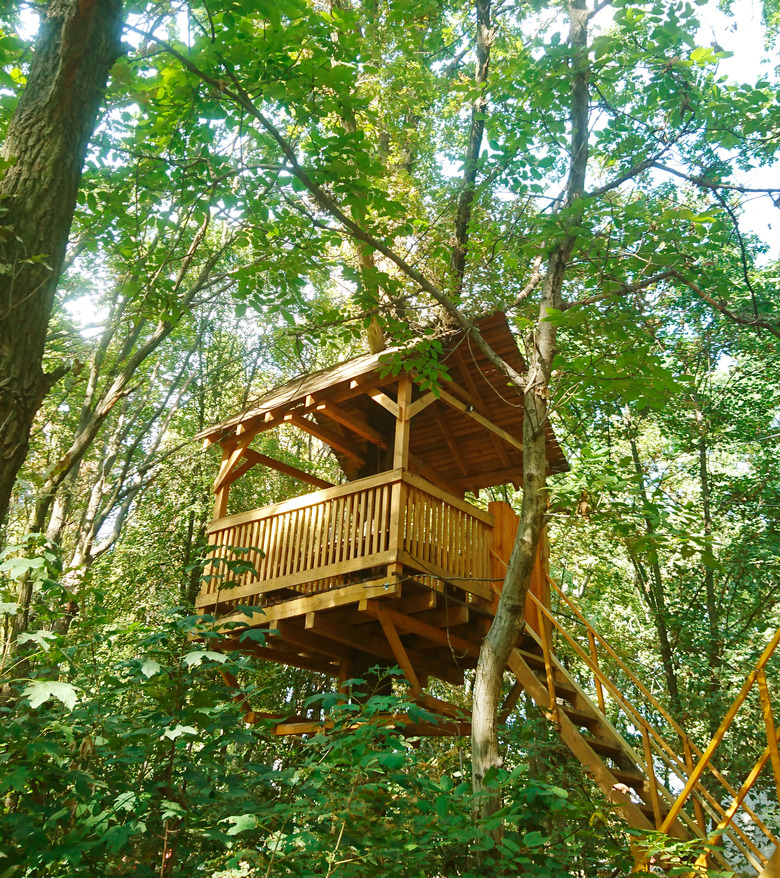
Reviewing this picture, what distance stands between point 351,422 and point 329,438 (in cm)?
128

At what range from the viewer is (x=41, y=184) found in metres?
3.12

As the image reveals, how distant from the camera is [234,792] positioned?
3.15 metres

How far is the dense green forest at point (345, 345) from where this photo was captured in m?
3.14

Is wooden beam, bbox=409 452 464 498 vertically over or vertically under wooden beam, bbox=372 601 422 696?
over

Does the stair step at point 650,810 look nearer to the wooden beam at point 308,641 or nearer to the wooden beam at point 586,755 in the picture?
the wooden beam at point 586,755

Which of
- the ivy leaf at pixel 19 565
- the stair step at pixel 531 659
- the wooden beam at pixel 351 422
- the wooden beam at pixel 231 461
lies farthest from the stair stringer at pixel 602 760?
the wooden beam at pixel 231 461

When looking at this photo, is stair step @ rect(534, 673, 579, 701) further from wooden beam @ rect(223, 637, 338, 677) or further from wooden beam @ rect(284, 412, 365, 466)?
wooden beam @ rect(284, 412, 365, 466)

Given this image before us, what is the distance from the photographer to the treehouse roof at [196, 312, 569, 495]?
28.5 feet

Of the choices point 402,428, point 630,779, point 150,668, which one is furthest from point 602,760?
point 150,668

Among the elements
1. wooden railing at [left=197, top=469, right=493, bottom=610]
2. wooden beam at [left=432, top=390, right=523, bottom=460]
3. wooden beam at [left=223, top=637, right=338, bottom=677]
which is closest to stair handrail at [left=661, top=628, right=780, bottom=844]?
wooden railing at [left=197, top=469, right=493, bottom=610]

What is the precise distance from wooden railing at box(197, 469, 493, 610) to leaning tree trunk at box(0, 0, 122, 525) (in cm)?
454

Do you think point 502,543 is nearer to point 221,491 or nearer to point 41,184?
point 221,491

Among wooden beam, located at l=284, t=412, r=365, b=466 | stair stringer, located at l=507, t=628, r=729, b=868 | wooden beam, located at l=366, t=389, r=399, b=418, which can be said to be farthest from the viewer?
wooden beam, located at l=284, t=412, r=365, b=466

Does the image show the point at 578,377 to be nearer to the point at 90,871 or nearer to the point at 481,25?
the point at 90,871
